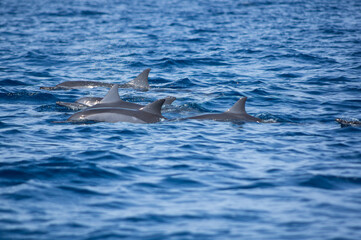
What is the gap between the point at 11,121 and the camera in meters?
12.8

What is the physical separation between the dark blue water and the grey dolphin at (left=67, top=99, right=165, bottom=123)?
0.36 m

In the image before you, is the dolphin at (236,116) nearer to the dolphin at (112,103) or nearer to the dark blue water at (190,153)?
the dark blue water at (190,153)

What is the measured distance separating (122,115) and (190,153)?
3.21 m

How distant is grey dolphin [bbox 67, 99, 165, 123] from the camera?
12.7 m

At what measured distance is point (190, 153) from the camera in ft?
34.0

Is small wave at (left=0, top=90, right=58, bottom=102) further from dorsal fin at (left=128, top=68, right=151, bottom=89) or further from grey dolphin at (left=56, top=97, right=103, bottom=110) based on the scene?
dorsal fin at (left=128, top=68, right=151, bottom=89)

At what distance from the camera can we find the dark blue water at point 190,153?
23.3 ft

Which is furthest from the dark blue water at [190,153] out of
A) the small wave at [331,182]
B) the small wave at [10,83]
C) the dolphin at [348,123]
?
the dolphin at [348,123]

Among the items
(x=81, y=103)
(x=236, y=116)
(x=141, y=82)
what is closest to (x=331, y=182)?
(x=236, y=116)

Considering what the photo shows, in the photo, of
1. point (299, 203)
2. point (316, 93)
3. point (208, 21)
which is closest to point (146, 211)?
point (299, 203)

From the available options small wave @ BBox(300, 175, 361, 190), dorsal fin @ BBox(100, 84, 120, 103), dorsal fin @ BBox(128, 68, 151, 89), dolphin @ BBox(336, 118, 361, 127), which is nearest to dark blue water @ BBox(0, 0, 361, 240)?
small wave @ BBox(300, 175, 361, 190)

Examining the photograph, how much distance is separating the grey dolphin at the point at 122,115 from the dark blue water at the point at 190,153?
36 cm

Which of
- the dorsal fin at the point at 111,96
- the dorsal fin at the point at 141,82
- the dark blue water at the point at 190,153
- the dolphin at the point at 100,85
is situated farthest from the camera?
the dolphin at the point at 100,85

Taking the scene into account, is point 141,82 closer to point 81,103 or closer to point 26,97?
point 81,103
